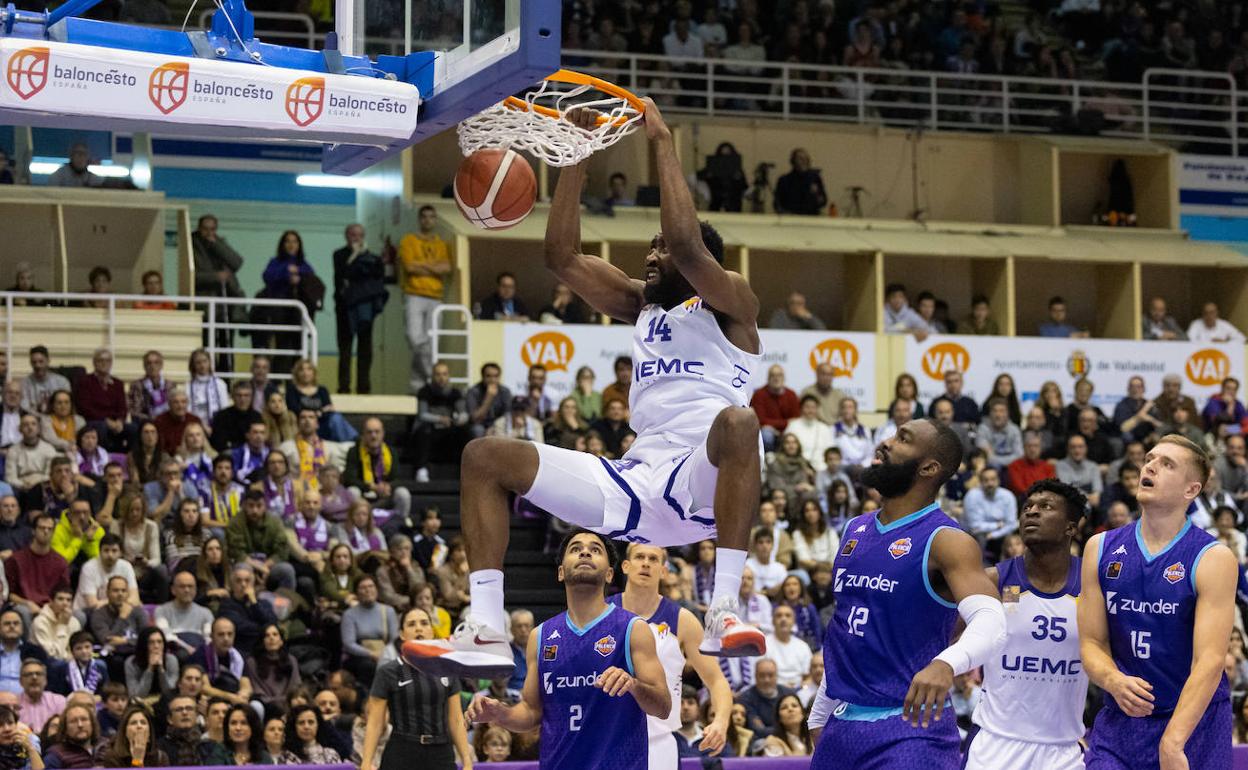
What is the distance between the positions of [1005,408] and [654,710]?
11693 millimetres

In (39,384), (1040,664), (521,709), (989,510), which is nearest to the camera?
(521,709)

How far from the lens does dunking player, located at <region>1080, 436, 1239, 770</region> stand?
7.31 m

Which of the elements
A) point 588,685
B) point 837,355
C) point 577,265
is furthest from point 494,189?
point 837,355

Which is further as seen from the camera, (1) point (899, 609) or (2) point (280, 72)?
(2) point (280, 72)

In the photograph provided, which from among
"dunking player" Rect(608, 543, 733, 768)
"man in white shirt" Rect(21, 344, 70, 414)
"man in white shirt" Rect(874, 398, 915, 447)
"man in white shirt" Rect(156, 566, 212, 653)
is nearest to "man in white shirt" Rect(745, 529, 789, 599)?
"man in white shirt" Rect(874, 398, 915, 447)

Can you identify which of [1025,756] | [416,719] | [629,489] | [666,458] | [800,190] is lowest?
[416,719]

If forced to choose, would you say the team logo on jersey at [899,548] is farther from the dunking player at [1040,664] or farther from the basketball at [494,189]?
the basketball at [494,189]

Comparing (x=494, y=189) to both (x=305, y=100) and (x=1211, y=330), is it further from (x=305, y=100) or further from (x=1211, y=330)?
(x=1211, y=330)

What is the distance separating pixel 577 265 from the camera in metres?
8.11

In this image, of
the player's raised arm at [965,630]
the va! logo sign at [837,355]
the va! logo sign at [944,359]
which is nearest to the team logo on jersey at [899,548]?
the player's raised arm at [965,630]

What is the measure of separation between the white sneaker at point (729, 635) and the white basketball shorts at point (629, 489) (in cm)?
43

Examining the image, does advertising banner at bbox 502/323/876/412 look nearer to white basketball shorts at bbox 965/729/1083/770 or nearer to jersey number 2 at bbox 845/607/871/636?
white basketball shorts at bbox 965/729/1083/770

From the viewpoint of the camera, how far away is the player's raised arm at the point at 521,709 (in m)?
7.82

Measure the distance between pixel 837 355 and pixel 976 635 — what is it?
590 inches
